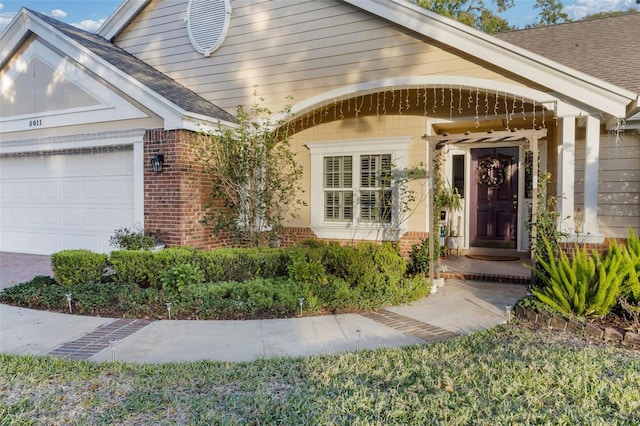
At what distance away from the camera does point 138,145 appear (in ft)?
25.1

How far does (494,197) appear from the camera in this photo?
9375 millimetres

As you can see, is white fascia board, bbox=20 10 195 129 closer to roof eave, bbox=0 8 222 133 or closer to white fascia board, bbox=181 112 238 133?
roof eave, bbox=0 8 222 133

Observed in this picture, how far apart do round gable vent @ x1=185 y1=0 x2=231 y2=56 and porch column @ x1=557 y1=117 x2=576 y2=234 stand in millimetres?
6382

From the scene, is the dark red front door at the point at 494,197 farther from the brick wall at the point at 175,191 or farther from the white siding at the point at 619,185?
the brick wall at the point at 175,191

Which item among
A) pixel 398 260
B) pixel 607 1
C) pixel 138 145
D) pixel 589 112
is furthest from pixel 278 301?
pixel 607 1

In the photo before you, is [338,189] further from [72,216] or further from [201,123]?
[72,216]

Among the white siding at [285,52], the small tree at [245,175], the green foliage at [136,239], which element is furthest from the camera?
the small tree at [245,175]

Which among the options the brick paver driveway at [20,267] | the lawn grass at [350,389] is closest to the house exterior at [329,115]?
the brick paver driveway at [20,267]

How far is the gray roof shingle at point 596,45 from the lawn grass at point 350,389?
5416 mm

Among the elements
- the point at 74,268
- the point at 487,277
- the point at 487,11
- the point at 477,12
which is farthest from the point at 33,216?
the point at 487,11

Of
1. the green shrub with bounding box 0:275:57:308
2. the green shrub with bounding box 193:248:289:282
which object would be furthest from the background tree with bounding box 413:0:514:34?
the green shrub with bounding box 0:275:57:308

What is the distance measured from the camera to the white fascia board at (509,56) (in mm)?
5891

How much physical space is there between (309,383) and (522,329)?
8.60 ft

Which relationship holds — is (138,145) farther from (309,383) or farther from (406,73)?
(309,383)
